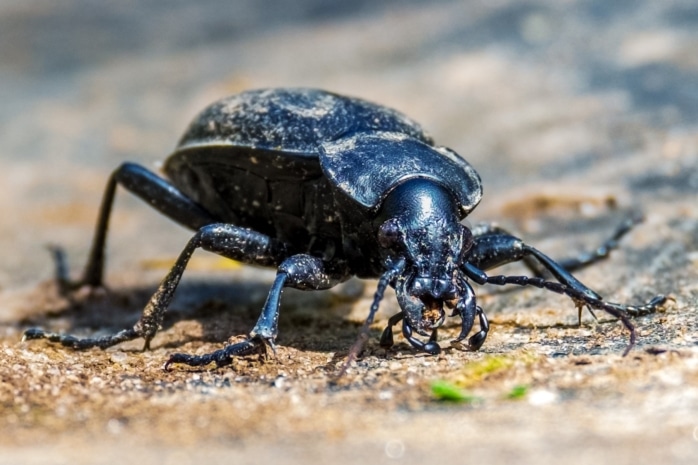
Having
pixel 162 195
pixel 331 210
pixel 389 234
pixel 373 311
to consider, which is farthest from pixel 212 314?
pixel 373 311

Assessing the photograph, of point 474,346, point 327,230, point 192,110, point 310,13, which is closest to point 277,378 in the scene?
point 474,346

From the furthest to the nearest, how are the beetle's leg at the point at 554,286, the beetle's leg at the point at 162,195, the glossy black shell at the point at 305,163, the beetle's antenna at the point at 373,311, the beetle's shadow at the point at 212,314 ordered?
the beetle's leg at the point at 162,195, the beetle's shadow at the point at 212,314, the glossy black shell at the point at 305,163, the beetle's leg at the point at 554,286, the beetle's antenna at the point at 373,311

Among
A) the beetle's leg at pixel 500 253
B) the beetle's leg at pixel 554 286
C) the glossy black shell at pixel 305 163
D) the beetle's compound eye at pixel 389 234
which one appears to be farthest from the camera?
the beetle's leg at pixel 500 253

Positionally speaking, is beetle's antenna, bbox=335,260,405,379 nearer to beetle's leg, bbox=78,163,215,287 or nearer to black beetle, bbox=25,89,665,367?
black beetle, bbox=25,89,665,367

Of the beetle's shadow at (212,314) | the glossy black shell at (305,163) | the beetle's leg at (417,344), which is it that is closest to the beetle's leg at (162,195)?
the glossy black shell at (305,163)

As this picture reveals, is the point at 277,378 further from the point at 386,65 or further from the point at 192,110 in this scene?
the point at 386,65

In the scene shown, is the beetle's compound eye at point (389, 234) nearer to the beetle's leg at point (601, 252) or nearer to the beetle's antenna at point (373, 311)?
the beetle's antenna at point (373, 311)

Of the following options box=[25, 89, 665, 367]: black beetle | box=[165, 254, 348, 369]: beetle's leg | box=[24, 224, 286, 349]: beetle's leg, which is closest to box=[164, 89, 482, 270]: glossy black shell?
box=[25, 89, 665, 367]: black beetle
